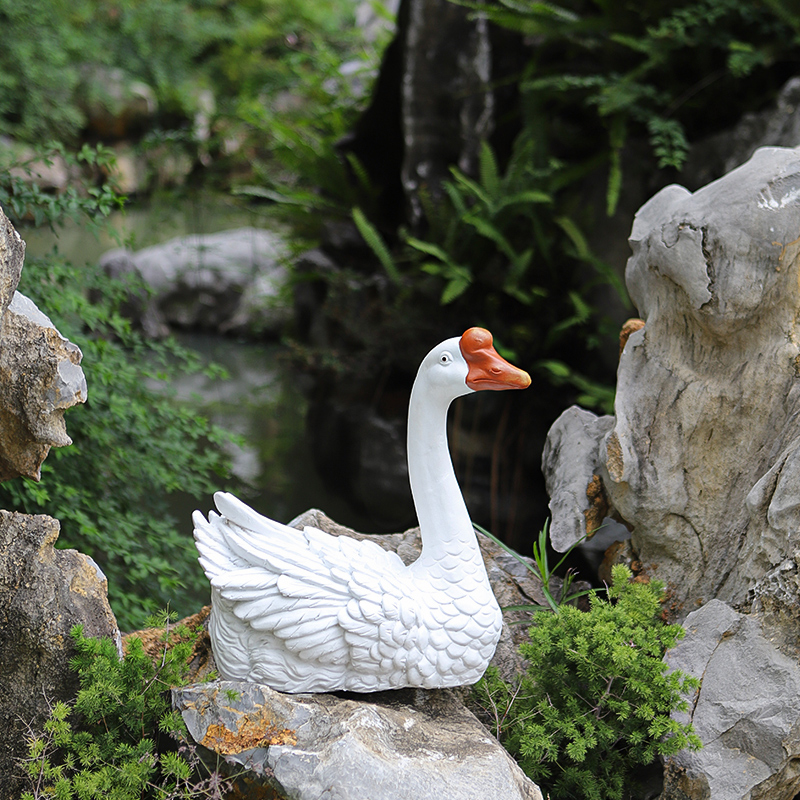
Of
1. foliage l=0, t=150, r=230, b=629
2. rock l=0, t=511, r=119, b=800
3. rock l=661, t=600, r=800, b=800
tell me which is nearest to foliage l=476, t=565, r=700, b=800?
rock l=661, t=600, r=800, b=800

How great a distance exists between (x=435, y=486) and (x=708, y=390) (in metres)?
0.97

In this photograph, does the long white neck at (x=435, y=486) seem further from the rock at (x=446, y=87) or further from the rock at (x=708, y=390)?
the rock at (x=446, y=87)

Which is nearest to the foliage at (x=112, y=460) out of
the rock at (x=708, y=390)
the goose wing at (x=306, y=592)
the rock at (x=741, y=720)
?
the goose wing at (x=306, y=592)

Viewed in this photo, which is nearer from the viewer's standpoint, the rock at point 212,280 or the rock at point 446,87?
the rock at point 446,87

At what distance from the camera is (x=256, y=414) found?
6.12 meters

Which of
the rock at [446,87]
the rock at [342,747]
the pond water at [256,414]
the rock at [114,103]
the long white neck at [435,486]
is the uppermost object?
the rock at [446,87]

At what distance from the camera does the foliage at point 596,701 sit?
6.05 ft

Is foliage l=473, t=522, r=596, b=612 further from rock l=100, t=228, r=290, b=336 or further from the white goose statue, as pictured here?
rock l=100, t=228, r=290, b=336

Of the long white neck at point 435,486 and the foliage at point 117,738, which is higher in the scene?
the long white neck at point 435,486

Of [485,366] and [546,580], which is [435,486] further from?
[546,580]

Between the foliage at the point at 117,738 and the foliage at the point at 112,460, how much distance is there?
723mm

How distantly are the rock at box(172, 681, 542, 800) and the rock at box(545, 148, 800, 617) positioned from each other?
84cm

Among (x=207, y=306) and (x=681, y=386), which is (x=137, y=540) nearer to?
(x=681, y=386)

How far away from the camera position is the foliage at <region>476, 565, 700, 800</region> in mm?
1844
